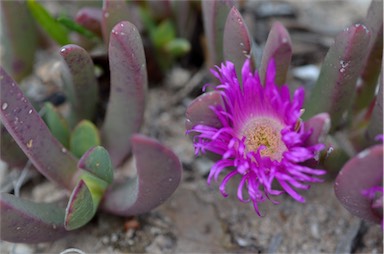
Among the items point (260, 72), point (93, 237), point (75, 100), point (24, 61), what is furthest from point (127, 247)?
point (24, 61)

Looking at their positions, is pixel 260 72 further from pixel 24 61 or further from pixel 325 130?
pixel 24 61

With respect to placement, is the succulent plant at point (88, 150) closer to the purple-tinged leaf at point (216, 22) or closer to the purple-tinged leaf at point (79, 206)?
the purple-tinged leaf at point (79, 206)

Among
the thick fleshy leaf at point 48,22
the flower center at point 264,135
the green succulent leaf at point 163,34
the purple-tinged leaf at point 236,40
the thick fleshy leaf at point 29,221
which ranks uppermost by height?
the purple-tinged leaf at point 236,40

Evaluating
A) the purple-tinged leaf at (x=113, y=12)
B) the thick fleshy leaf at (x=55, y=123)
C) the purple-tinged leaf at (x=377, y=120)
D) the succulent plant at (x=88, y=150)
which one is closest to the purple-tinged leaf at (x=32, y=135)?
the succulent plant at (x=88, y=150)

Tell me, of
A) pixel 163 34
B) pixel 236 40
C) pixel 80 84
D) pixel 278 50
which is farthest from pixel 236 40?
pixel 163 34

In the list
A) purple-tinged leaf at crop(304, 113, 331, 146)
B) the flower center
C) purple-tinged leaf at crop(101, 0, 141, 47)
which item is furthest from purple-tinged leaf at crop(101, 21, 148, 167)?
purple-tinged leaf at crop(304, 113, 331, 146)

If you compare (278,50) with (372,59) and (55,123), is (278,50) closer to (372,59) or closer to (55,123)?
(372,59)
